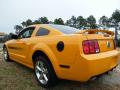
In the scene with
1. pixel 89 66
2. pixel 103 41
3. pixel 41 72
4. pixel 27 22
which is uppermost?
pixel 27 22

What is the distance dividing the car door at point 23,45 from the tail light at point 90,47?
188cm

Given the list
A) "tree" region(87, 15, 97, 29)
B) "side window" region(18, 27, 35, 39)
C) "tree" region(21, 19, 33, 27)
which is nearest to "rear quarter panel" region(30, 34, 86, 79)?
"side window" region(18, 27, 35, 39)

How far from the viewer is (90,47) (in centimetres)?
370

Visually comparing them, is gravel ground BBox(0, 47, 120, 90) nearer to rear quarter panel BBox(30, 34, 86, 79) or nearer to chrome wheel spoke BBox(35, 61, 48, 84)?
chrome wheel spoke BBox(35, 61, 48, 84)

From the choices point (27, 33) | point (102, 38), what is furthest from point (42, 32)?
point (102, 38)

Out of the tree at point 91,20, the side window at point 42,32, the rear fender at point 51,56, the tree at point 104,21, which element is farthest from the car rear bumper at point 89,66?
the tree at point 91,20

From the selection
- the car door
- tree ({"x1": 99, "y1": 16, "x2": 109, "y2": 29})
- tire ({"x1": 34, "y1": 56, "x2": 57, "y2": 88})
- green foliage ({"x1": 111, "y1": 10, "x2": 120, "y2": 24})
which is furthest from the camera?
tree ({"x1": 99, "y1": 16, "x2": 109, "y2": 29})

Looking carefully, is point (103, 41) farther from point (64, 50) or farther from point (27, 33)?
point (27, 33)

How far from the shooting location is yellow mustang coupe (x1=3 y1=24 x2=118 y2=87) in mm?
3586

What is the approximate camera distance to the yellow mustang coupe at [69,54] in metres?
3.59

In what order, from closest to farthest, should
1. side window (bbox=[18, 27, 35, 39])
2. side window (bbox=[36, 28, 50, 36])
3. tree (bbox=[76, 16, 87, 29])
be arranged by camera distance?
side window (bbox=[36, 28, 50, 36]) → side window (bbox=[18, 27, 35, 39]) → tree (bbox=[76, 16, 87, 29])

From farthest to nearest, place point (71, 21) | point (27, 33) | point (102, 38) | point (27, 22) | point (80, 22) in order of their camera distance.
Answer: point (27, 22) → point (71, 21) → point (80, 22) → point (27, 33) → point (102, 38)

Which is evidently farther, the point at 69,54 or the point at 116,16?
the point at 116,16

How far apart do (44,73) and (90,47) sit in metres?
1.31
